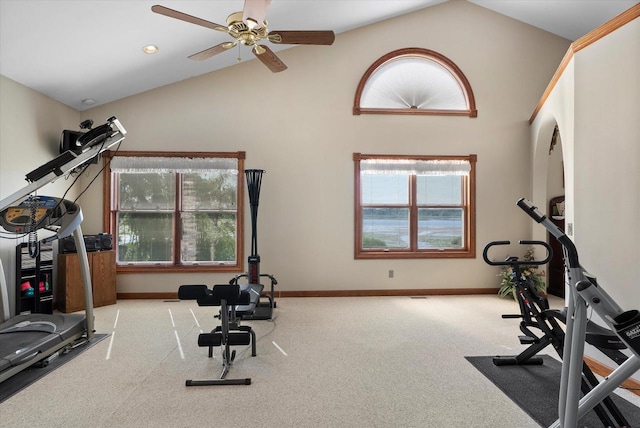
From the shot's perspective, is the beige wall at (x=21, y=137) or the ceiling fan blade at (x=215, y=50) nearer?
the ceiling fan blade at (x=215, y=50)

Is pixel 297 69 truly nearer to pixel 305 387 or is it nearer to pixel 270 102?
pixel 270 102

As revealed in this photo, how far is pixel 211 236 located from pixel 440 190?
149 inches

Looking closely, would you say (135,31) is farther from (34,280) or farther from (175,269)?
(175,269)

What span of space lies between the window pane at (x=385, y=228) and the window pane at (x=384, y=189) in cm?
15

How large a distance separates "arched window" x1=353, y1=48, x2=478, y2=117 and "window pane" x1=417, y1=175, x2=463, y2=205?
3.43 feet

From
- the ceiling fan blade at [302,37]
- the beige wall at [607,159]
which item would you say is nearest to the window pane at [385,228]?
the beige wall at [607,159]

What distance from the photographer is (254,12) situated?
274 cm

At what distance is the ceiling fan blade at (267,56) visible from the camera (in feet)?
11.5

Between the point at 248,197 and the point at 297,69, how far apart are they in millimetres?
2160

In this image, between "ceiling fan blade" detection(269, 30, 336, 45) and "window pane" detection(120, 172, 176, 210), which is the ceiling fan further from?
"window pane" detection(120, 172, 176, 210)

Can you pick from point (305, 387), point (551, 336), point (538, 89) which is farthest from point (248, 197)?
point (538, 89)

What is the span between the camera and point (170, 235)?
5.84 metres

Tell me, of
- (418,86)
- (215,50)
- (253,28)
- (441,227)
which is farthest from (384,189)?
(253,28)

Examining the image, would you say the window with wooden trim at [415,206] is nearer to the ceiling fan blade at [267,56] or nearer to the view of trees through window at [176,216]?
the view of trees through window at [176,216]
